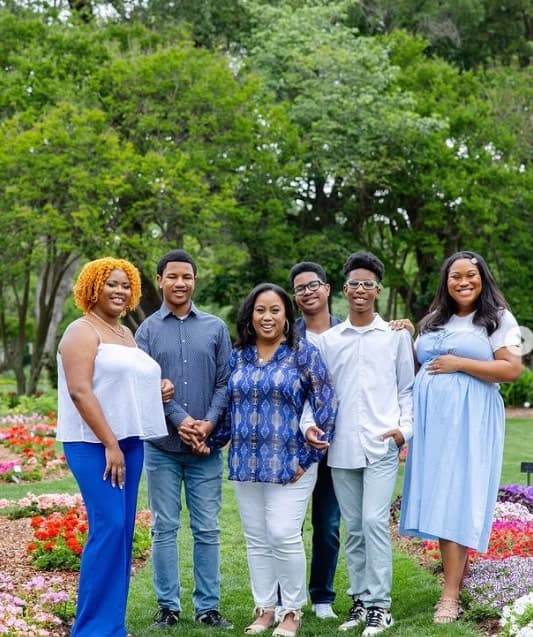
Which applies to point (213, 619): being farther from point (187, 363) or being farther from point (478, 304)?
point (478, 304)

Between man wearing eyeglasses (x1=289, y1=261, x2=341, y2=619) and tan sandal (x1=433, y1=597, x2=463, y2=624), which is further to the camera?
man wearing eyeglasses (x1=289, y1=261, x2=341, y2=619)

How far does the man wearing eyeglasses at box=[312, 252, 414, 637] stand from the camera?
5.41 m

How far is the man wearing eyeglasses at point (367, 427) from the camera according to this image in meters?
5.41

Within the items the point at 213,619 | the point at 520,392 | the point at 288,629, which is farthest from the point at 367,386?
the point at 520,392

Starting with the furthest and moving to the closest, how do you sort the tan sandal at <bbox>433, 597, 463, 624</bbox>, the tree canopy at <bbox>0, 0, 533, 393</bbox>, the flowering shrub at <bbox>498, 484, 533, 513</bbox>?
the tree canopy at <bbox>0, 0, 533, 393</bbox>, the flowering shrub at <bbox>498, 484, 533, 513</bbox>, the tan sandal at <bbox>433, 597, 463, 624</bbox>

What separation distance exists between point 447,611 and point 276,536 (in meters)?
1.13

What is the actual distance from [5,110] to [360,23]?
11.3 m

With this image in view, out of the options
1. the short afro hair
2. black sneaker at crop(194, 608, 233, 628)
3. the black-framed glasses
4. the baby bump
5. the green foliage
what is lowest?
the green foliage

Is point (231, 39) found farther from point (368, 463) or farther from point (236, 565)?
point (368, 463)

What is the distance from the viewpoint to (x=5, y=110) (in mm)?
19688

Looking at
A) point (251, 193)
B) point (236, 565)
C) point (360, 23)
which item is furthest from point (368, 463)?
point (360, 23)

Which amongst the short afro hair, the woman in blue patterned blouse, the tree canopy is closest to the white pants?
the woman in blue patterned blouse

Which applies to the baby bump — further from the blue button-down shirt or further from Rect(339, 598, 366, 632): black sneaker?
Rect(339, 598, 366, 632): black sneaker

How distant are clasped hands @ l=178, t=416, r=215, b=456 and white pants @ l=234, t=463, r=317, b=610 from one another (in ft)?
1.00
